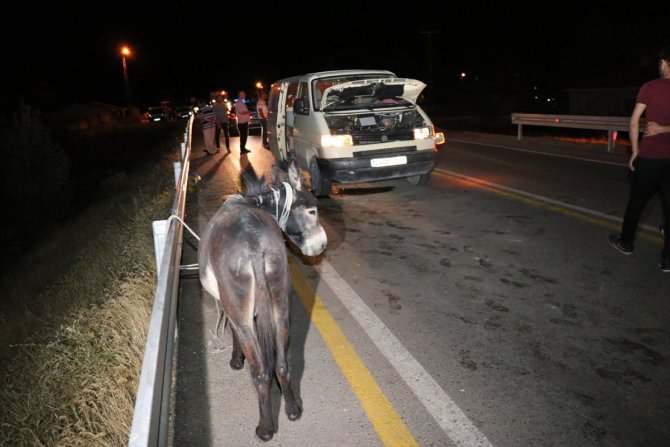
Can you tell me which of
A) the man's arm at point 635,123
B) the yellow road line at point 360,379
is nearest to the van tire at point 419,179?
the man's arm at point 635,123

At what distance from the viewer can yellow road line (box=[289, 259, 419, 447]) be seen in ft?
10.9

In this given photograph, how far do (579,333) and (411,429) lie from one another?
196cm

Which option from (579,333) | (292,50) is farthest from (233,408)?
(292,50)

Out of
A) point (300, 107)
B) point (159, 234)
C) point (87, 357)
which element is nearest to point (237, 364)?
point (87, 357)

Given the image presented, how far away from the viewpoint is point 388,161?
9.54 m

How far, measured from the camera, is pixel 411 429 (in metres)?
3.36

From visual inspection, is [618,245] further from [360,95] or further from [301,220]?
[360,95]

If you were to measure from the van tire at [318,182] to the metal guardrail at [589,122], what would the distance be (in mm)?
8885

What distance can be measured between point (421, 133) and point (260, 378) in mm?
7392

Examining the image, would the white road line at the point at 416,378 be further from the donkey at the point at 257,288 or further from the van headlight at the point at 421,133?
the van headlight at the point at 421,133

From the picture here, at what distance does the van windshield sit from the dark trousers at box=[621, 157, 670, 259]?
5.05 meters

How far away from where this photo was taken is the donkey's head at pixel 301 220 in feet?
12.2

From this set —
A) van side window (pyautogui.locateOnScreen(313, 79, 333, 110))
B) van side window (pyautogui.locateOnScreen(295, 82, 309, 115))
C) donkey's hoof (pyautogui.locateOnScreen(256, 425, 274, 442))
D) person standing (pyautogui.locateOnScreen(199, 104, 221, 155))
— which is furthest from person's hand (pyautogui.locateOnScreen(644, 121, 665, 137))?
person standing (pyautogui.locateOnScreen(199, 104, 221, 155))

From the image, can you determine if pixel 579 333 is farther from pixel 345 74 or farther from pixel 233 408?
pixel 345 74
